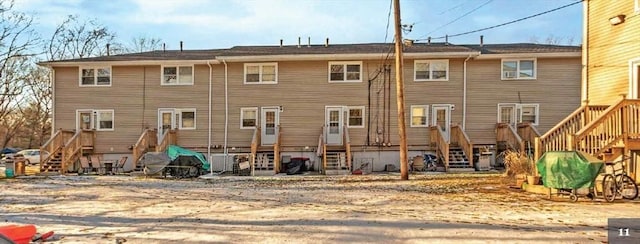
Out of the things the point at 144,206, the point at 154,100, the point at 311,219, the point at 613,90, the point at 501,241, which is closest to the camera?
the point at 501,241

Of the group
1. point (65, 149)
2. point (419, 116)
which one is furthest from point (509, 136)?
point (65, 149)

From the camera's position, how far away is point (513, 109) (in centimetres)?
2328

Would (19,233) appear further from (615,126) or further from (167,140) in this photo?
(167,140)

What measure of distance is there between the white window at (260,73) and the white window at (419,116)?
679cm

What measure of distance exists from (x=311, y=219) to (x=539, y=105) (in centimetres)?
1826

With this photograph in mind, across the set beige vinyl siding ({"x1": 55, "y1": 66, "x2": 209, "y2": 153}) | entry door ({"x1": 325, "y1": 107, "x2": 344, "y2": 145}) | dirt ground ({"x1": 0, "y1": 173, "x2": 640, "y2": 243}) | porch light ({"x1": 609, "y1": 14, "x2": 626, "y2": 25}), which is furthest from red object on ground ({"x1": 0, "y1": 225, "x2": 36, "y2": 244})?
beige vinyl siding ({"x1": 55, "y1": 66, "x2": 209, "y2": 153})

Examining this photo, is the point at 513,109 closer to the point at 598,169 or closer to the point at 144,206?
the point at 598,169

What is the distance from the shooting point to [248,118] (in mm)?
24047

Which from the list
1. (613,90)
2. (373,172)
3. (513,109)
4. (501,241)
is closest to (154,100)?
(373,172)

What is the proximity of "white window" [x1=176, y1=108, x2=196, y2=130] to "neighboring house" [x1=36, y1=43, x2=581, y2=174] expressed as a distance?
5 centimetres

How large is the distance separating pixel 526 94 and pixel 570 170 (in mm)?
13234

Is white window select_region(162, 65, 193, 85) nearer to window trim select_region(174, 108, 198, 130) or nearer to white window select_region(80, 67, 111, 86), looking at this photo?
window trim select_region(174, 108, 198, 130)

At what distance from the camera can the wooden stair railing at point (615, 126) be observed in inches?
471

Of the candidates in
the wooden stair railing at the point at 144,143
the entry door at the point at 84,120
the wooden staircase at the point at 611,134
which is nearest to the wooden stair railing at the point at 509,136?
the wooden staircase at the point at 611,134
